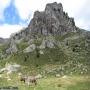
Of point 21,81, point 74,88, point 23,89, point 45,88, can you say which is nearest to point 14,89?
point 23,89

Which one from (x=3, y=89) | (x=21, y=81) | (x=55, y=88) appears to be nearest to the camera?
(x=55, y=88)

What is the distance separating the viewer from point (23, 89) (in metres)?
58.0

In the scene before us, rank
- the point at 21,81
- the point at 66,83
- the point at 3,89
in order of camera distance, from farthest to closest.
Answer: the point at 21,81 → the point at 66,83 → the point at 3,89

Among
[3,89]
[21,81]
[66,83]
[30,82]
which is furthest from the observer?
[21,81]

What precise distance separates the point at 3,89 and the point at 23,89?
203 inches

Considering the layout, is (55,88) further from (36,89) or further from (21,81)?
(21,81)

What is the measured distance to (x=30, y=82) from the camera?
70.8 metres

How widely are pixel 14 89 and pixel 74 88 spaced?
1200 centimetres

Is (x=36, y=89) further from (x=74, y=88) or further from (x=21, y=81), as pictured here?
(x=21, y=81)

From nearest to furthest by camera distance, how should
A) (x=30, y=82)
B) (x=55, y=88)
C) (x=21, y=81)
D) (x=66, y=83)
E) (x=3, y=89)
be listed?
(x=55, y=88)
(x=3, y=89)
(x=66, y=83)
(x=30, y=82)
(x=21, y=81)

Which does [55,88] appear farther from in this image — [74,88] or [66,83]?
[66,83]

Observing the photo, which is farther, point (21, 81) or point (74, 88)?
point (21, 81)

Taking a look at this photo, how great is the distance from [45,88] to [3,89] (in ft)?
30.5

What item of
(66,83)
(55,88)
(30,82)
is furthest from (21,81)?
(55,88)
